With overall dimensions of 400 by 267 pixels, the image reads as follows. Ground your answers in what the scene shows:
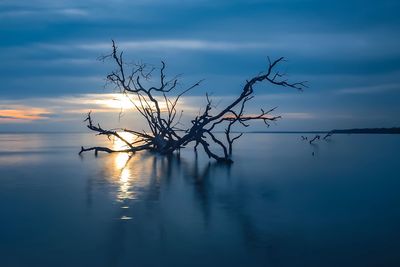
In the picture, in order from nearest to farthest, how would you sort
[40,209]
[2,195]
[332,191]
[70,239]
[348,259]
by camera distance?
1. [348,259]
2. [70,239]
3. [40,209]
4. [2,195]
5. [332,191]

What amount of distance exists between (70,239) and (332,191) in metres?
8.10

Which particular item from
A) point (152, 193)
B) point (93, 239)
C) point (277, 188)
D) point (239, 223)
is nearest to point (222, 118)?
point (277, 188)

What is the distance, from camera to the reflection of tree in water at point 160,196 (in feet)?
22.6

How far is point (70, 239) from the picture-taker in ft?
21.4

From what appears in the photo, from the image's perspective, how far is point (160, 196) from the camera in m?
11.2

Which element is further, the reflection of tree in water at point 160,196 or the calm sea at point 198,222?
the reflection of tree in water at point 160,196

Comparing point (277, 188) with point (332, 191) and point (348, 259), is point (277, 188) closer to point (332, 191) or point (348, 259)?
point (332, 191)

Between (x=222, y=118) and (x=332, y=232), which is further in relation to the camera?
(x=222, y=118)

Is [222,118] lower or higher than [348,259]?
higher

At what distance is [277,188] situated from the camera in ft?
42.7

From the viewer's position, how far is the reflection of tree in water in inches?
271

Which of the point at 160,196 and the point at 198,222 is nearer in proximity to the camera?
the point at 198,222

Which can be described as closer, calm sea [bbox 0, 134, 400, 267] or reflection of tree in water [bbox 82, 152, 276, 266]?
calm sea [bbox 0, 134, 400, 267]

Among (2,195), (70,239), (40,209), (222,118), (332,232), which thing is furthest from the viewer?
(222,118)
